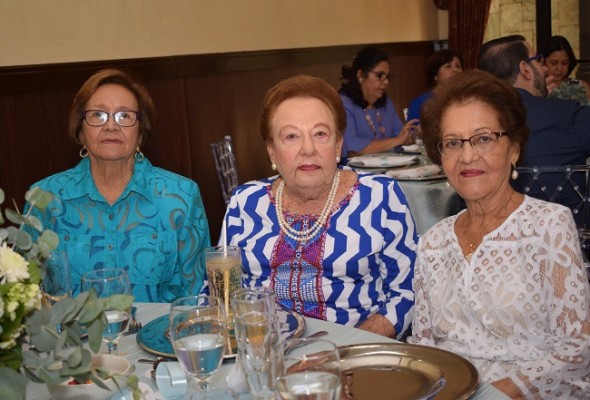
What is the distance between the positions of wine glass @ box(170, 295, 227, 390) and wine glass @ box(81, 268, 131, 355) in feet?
0.65

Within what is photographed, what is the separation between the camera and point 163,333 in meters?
1.97

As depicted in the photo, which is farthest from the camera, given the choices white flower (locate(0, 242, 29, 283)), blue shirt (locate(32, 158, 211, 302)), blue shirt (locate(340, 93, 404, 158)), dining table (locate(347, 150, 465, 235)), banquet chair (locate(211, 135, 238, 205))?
blue shirt (locate(340, 93, 404, 158))

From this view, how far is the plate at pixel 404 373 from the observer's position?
157 centimetres

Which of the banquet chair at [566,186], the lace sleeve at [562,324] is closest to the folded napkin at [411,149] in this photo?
the banquet chair at [566,186]

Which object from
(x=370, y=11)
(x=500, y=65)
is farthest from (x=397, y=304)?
(x=370, y=11)

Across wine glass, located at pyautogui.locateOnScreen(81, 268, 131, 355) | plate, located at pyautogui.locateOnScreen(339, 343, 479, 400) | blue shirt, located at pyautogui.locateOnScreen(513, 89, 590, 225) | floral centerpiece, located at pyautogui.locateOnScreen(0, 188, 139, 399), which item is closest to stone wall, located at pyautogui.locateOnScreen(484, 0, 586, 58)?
blue shirt, located at pyautogui.locateOnScreen(513, 89, 590, 225)

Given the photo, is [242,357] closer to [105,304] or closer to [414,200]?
[105,304]

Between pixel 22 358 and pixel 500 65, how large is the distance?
360cm

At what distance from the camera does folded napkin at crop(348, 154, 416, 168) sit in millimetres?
4426

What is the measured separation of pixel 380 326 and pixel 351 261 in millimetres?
221

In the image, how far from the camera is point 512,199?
2.30 metres

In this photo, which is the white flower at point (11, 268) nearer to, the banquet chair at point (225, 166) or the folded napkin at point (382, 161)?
the folded napkin at point (382, 161)

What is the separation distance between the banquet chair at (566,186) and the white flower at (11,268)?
2448mm

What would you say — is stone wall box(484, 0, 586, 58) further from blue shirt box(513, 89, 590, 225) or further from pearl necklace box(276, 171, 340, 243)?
pearl necklace box(276, 171, 340, 243)
